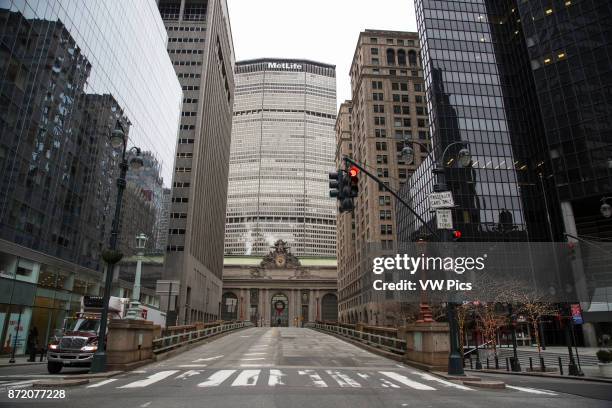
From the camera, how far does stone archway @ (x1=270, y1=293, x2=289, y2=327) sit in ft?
490

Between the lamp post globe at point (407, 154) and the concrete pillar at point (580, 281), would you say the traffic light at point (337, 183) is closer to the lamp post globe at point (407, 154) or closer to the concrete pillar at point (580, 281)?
the lamp post globe at point (407, 154)

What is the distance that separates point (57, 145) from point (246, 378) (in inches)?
1176

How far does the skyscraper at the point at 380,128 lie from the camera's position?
3541 inches

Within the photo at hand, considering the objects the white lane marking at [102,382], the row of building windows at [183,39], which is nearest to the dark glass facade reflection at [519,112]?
the row of building windows at [183,39]

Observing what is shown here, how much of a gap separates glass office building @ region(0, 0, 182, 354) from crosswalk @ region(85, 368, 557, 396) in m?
15.2

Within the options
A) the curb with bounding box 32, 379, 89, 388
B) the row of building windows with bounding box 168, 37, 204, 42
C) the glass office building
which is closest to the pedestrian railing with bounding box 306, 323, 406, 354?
the curb with bounding box 32, 379, 89, 388

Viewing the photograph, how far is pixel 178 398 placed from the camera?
34.7 ft

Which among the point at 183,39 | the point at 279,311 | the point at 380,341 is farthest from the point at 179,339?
the point at 279,311

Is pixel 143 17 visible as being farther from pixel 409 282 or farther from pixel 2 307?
pixel 409 282

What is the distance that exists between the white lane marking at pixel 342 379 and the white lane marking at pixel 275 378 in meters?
1.92

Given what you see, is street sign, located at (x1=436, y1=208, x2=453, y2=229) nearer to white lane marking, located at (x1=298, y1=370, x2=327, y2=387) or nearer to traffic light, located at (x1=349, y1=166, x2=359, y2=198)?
traffic light, located at (x1=349, y1=166, x2=359, y2=198)

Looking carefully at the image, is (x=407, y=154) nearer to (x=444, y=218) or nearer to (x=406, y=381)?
(x=444, y=218)

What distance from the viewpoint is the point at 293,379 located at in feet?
47.8

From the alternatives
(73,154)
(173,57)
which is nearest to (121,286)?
(73,154)
